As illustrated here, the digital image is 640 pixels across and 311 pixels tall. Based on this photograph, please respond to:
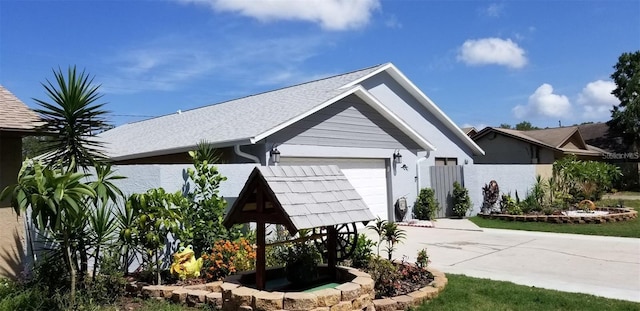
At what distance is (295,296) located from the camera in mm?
5004

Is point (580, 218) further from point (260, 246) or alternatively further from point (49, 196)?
point (49, 196)

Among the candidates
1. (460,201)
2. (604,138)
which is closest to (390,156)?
(460,201)

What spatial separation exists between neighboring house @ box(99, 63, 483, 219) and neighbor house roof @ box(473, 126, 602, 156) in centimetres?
970

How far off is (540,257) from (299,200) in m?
6.37

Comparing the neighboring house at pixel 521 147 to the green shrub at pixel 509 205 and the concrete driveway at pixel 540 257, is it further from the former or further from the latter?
the concrete driveway at pixel 540 257

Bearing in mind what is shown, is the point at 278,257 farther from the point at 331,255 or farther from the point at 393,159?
the point at 393,159

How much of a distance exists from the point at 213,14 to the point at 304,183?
7.84 m

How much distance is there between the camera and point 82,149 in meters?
6.95

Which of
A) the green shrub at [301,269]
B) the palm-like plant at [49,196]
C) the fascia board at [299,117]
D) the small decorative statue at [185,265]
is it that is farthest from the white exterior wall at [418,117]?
the palm-like plant at [49,196]

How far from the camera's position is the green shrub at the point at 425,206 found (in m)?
16.5

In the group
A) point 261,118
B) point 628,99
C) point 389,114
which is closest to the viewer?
point 261,118

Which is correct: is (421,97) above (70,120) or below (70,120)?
above

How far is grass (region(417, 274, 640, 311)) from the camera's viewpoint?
19.3 ft

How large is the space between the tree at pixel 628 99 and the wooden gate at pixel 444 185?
24.0 meters
